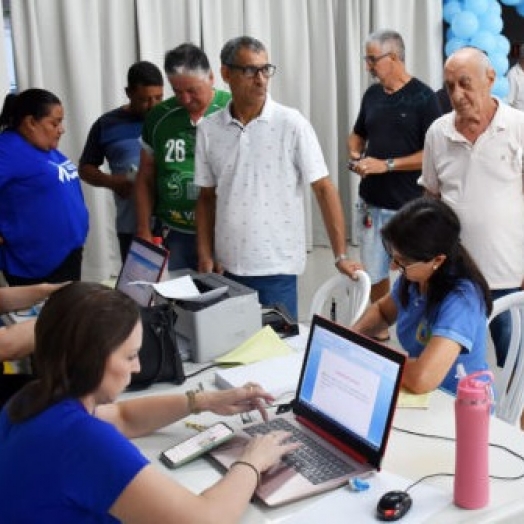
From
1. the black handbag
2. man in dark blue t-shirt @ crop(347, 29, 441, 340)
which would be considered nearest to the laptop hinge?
the black handbag

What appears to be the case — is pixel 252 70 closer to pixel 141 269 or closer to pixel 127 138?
pixel 141 269

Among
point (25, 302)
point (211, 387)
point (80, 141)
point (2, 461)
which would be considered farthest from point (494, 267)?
point (80, 141)

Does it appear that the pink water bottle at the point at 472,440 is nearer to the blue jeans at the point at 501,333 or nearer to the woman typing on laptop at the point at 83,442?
the woman typing on laptop at the point at 83,442

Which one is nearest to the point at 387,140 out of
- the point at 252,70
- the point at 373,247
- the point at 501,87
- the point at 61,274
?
the point at 373,247

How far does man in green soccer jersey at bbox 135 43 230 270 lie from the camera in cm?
304

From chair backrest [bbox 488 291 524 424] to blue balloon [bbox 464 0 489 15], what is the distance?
3.65 metres

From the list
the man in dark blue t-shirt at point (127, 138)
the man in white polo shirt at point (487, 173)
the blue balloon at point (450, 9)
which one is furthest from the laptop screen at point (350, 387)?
the blue balloon at point (450, 9)

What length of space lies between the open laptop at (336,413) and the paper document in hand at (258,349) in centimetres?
46

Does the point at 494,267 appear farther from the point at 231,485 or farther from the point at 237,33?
the point at 237,33

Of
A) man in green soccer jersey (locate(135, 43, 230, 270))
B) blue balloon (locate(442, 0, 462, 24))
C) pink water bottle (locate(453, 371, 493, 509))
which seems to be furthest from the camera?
blue balloon (locate(442, 0, 462, 24))

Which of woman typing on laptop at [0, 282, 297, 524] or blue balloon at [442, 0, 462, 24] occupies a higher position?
blue balloon at [442, 0, 462, 24]

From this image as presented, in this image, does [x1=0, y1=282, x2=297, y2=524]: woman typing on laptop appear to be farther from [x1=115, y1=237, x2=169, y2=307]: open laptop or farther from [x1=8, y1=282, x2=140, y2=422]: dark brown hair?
[x1=115, y1=237, x2=169, y2=307]: open laptop

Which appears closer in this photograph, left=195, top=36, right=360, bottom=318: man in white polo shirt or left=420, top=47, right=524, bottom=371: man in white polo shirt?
left=420, top=47, right=524, bottom=371: man in white polo shirt

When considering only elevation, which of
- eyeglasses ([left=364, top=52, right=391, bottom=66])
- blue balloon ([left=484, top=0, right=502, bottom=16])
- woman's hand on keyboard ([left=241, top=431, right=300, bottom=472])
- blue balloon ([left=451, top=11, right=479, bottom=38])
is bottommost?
woman's hand on keyboard ([left=241, top=431, right=300, bottom=472])
